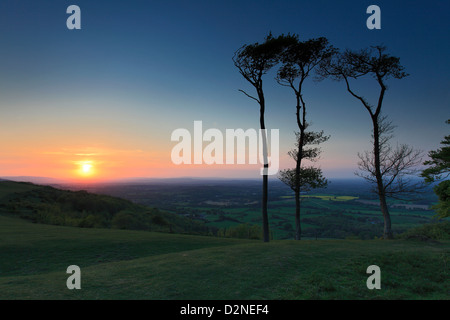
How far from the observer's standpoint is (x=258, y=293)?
762 cm

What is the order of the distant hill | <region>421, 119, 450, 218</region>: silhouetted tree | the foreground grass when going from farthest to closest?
1. the distant hill
2. <region>421, 119, 450, 218</region>: silhouetted tree
3. the foreground grass

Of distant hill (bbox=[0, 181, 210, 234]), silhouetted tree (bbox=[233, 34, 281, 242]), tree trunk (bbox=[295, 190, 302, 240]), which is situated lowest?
distant hill (bbox=[0, 181, 210, 234])

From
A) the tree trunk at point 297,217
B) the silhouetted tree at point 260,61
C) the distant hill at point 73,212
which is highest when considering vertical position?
the silhouetted tree at point 260,61

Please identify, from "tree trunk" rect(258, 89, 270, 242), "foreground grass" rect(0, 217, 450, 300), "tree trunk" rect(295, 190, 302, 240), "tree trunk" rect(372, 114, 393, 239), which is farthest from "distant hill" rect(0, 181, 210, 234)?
"tree trunk" rect(372, 114, 393, 239)

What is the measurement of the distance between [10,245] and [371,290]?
22.1m

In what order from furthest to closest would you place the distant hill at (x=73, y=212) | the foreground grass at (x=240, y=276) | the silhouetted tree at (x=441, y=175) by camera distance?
the distant hill at (x=73, y=212)
the silhouetted tree at (x=441, y=175)
the foreground grass at (x=240, y=276)

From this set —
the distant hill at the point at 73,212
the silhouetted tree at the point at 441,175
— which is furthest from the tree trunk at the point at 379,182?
the distant hill at the point at 73,212

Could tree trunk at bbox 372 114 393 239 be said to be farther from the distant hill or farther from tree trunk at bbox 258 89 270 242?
the distant hill

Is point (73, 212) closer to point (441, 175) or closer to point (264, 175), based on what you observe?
point (264, 175)

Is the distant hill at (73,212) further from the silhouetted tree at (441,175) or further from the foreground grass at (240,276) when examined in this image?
the silhouetted tree at (441,175)

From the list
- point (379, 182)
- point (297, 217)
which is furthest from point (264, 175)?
point (379, 182)

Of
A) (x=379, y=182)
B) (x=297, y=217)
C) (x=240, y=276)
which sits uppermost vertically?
(x=379, y=182)

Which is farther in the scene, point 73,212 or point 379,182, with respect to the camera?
point 73,212
